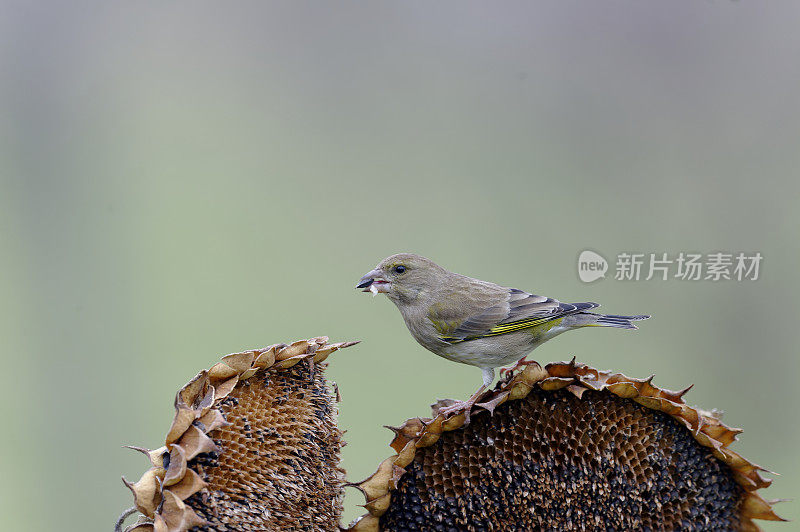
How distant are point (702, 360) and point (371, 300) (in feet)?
6.23

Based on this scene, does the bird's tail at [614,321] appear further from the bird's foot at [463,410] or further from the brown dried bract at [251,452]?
the brown dried bract at [251,452]

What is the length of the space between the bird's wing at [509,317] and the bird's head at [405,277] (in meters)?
0.16

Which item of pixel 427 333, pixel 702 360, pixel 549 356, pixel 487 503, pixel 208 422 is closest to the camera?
pixel 208 422

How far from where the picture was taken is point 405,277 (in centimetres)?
243

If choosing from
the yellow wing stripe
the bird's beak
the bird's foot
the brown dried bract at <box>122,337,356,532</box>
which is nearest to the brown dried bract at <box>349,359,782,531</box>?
the bird's foot

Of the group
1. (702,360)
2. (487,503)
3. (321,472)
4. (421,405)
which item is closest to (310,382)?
(321,472)

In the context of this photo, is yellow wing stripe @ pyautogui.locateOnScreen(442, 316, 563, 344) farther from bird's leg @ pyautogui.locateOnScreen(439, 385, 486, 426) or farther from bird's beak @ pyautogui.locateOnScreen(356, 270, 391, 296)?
bird's leg @ pyautogui.locateOnScreen(439, 385, 486, 426)

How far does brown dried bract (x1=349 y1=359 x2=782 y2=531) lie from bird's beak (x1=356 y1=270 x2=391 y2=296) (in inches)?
25.3

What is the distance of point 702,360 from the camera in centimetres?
466

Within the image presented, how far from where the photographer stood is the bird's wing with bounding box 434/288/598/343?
2.32m

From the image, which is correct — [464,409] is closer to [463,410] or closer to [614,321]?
[463,410]

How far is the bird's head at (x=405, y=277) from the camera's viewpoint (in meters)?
2.41

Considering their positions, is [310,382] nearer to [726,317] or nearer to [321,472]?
→ [321,472]

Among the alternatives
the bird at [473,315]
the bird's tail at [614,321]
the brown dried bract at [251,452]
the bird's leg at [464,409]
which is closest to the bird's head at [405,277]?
the bird at [473,315]
